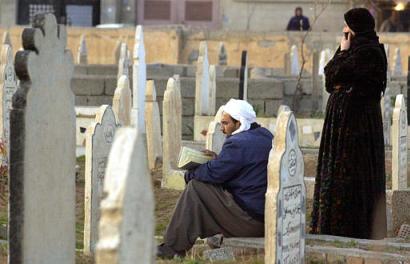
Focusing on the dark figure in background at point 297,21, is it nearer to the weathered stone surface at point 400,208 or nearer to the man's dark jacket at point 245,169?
the weathered stone surface at point 400,208

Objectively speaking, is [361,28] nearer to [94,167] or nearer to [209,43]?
[94,167]

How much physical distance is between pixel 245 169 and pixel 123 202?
391cm

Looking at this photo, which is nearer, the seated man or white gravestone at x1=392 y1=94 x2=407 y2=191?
the seated man

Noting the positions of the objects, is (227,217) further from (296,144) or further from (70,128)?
(70,128)

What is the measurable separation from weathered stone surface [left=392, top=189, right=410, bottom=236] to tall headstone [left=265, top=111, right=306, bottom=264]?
6.00 ft

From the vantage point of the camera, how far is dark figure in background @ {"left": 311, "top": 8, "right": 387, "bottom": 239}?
973cm

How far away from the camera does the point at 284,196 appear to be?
27.4 ft

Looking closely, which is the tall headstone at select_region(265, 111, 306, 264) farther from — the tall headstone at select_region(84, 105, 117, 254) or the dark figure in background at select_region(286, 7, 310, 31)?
the dark figure in background at select_region(286, 7, 310, 31)

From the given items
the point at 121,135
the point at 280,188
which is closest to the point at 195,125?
the point at 280,188

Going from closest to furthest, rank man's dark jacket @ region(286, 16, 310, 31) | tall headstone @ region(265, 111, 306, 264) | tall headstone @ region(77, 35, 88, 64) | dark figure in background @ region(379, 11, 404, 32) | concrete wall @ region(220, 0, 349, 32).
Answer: tall headstone @ region(265, 111, 306, 264)
tall headstone @ region(77, 35, 88, 64)
man's dark jacket @ region(286, 16, 310, 31)
dark figure in background @ region(379, 11, 404, 32)
concrete wall @ region(220, 0, 349, 32)

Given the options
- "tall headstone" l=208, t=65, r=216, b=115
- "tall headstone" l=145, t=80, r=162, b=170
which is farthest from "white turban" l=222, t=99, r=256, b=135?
"tall headstone" l=208, t=65, r=216, b=115

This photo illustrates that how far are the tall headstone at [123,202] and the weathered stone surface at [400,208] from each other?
5.02 m

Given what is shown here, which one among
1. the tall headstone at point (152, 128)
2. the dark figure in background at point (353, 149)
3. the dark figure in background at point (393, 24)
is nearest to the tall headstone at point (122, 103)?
the tall headstone at point (152, 128)

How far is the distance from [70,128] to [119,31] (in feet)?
68.0
